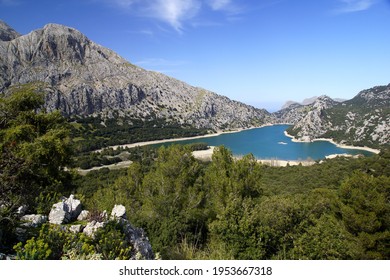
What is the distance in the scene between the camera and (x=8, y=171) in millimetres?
4344

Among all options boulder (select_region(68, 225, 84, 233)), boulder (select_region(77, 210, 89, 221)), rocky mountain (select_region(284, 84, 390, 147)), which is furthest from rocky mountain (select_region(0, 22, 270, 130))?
boulder (select_region(68, 225, 84, 233))

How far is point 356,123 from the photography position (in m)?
129

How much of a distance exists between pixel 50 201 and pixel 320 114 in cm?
16304

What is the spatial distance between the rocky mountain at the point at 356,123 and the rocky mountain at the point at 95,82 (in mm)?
48932

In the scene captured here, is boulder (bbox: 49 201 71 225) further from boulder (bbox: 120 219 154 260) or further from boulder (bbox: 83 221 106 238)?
boulder (bbox: 120 219 154 260)

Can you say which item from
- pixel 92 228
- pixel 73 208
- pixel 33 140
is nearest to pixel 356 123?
pixel 33 140

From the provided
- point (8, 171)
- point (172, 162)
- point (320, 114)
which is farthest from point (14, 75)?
point (320, 114)

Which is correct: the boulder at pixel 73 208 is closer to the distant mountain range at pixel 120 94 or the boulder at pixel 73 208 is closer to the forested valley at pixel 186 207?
the forested valley at pixel 186 207

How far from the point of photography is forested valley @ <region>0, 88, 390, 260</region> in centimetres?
426

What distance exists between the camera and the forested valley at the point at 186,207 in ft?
14.0

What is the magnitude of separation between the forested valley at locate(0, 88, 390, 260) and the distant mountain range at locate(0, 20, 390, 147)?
106 meters

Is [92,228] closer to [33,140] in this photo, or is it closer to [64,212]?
[64,212]

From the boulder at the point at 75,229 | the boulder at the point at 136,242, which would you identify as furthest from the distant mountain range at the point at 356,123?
the boulder at the point at 75,229
